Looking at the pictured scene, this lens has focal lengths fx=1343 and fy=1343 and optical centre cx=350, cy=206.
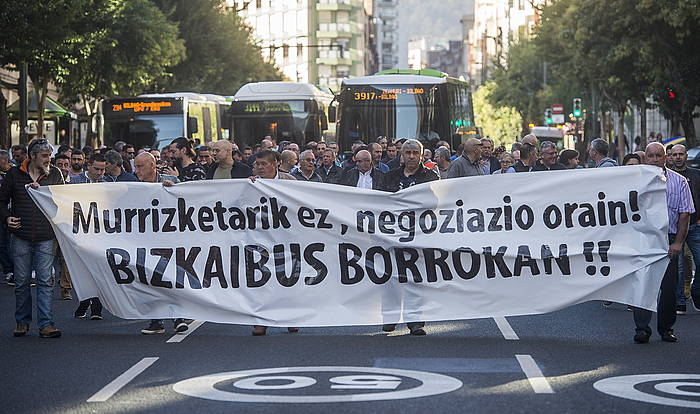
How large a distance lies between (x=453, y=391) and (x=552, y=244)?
3274 mm

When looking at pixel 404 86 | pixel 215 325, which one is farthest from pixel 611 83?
pixel 215 325

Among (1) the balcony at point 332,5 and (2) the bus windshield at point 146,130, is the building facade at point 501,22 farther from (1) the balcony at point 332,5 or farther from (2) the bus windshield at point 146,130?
(2) the bus windshield at point 146,130

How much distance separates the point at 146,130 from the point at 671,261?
83.4 ft

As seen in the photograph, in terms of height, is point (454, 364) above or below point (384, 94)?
below

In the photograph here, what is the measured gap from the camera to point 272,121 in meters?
36.9

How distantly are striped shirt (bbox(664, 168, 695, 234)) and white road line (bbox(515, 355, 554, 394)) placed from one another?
215cm

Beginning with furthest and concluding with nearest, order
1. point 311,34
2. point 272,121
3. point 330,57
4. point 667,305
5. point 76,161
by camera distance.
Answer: point 330,57 → point 311,34 → point 272,121 → point 76,161 → point 667,305

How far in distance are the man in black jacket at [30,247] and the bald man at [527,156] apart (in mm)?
6622

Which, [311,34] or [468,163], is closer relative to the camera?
[468,163]

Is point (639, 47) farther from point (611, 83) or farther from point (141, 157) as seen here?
point (141, 157)

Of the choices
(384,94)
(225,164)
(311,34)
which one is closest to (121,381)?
(225,164)

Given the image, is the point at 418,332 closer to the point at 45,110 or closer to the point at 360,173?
the point at 360,173

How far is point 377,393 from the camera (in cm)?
892

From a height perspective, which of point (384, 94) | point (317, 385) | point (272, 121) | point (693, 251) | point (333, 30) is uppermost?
point (333, 30)
